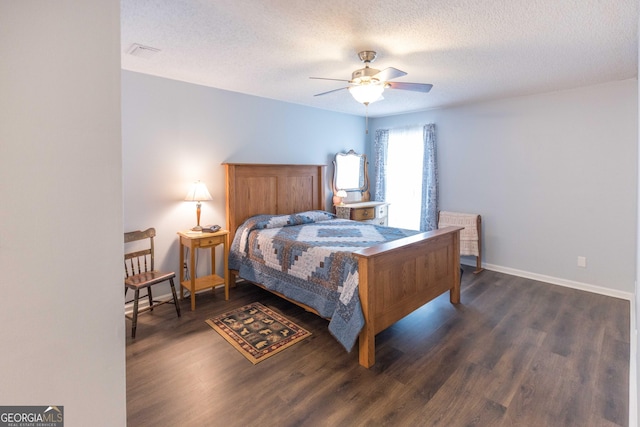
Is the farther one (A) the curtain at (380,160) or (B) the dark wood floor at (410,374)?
(A) the curtain at (380,160)

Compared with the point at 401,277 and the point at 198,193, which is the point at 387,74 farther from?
the point at 198,193

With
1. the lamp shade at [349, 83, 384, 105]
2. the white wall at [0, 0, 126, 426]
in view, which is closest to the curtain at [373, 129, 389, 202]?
the lamp shade at [349, 83, 384, 105]

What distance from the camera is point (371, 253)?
7.37ft

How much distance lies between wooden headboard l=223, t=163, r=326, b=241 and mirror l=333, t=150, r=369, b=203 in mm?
451

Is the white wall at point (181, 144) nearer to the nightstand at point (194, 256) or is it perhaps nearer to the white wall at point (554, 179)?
the nightstand at point (194, 256)

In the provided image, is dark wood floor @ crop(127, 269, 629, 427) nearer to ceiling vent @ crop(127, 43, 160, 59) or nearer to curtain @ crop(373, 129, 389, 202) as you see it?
ceiling vent @ crop(127, 43, 160, 59)

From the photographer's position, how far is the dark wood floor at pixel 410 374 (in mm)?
1792

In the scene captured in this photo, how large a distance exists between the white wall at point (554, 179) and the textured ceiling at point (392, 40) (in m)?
0.42

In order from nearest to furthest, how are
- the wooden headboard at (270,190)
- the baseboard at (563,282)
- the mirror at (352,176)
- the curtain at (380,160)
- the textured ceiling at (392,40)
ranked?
the textured ceiling at (392,40) < the baseboard at (563,282) < the wooden headboard at (270,190) < the mirror at (352,176) < the curtain at (380,160)

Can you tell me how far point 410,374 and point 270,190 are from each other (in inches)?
109

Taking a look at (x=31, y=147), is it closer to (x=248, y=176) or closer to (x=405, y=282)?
(x=405, y=282)

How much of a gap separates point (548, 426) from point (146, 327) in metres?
3.03

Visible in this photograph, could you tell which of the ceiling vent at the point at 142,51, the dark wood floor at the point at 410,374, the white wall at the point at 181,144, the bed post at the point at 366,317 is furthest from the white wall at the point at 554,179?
the ceiling vent at the point at 142,51

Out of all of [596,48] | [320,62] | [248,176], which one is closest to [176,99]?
[248,176]
